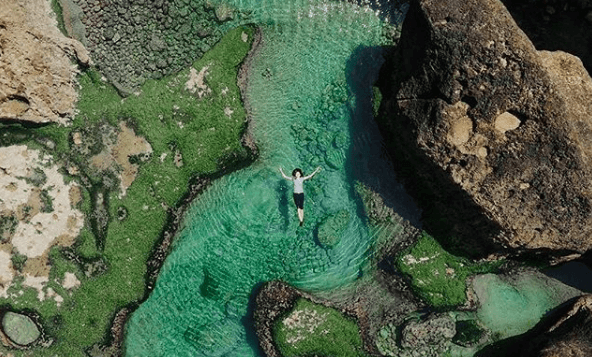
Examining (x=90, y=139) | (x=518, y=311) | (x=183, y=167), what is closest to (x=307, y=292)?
(x=183, y=167)

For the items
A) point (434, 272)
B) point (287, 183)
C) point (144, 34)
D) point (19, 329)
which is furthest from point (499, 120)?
point (19, 329)

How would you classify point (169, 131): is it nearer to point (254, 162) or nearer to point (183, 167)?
point (183, 167)

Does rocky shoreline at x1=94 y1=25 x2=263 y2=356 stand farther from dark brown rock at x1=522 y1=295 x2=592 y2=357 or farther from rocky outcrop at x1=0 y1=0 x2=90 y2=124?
dark brown rock at x1=522 y1=295 x2=592 y2=357

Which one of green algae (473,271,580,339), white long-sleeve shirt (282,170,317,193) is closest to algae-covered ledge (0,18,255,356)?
white long-sleeve shirt (282,170,317,193)

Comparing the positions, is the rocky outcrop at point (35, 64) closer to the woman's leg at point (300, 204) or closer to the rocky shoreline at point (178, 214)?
the rocky shoreline at point (178, 214)

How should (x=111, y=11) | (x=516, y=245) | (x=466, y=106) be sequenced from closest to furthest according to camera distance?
(x=466, y=106) → (x=516, y=245) → (x=111, y=11)

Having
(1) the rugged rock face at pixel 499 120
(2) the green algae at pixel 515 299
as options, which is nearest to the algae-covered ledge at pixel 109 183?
(1) the rugged rock face at pixel 499 120

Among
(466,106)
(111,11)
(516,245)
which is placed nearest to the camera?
(466,106)
